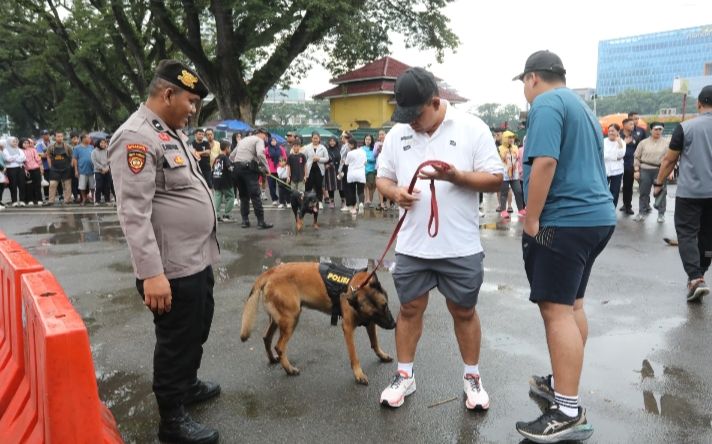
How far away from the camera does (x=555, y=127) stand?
266cm

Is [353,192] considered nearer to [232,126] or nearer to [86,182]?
[86,182]

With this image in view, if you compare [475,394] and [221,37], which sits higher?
[221,37]

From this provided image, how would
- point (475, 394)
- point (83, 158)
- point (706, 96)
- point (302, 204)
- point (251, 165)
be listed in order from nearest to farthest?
point (475, 394), point (706, 96), point (302, 204), point (251, 165), point (83, 158)

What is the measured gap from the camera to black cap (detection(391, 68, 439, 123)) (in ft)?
9.53

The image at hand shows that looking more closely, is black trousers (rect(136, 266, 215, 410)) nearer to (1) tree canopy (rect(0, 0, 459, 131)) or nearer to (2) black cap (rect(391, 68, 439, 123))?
(2) black cap (rect(391, 68, 439, 123))

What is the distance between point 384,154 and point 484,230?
661 cm

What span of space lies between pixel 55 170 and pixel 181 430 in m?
14.1

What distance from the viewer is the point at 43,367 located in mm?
1918

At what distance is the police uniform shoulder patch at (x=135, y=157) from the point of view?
8.24ft

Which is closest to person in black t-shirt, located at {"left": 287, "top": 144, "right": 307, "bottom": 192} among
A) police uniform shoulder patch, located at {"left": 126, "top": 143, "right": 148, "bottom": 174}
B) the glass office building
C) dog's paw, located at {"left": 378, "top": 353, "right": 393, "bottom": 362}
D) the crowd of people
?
the crowd of people

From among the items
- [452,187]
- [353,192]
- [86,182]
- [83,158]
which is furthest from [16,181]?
[452,187]

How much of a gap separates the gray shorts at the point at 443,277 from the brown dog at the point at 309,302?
344mm

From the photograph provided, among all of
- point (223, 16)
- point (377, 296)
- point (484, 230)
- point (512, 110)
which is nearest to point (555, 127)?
point (377, 296)

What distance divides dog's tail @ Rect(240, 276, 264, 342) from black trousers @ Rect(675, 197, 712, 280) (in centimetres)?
408
